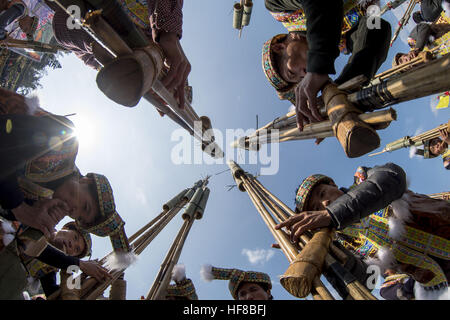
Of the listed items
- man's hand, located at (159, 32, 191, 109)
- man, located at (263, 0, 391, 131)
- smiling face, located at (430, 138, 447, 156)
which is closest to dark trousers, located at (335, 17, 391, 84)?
man, located at (263, 0, 391, 131)

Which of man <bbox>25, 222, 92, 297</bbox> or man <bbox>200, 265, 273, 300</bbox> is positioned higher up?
man <bbox>25, 222, 92, 297</bbox>

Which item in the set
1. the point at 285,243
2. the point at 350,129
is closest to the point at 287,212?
the point at 285,243

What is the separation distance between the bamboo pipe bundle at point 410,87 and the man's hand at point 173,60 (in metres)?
1.07

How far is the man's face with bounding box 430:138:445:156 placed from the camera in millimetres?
5986

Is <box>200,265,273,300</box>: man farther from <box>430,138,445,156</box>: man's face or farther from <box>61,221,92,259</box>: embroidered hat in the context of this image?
<box>430,138,445,156</box>: man's face

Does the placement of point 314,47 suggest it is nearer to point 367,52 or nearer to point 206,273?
point 367,52

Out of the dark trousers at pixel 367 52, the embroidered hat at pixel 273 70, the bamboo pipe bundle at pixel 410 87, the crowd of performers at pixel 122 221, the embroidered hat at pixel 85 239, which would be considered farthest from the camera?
the embroidered hat at pixel 85 239

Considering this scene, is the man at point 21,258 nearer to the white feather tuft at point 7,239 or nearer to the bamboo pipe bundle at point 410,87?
the white feather tuft at point 7,239

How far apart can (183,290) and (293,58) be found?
3104mm

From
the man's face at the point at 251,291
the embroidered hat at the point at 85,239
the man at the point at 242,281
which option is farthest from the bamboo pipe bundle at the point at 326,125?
the embroidered hat at the point at 85,239

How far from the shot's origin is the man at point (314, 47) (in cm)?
126

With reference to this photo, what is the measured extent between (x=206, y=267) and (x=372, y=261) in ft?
6.72
